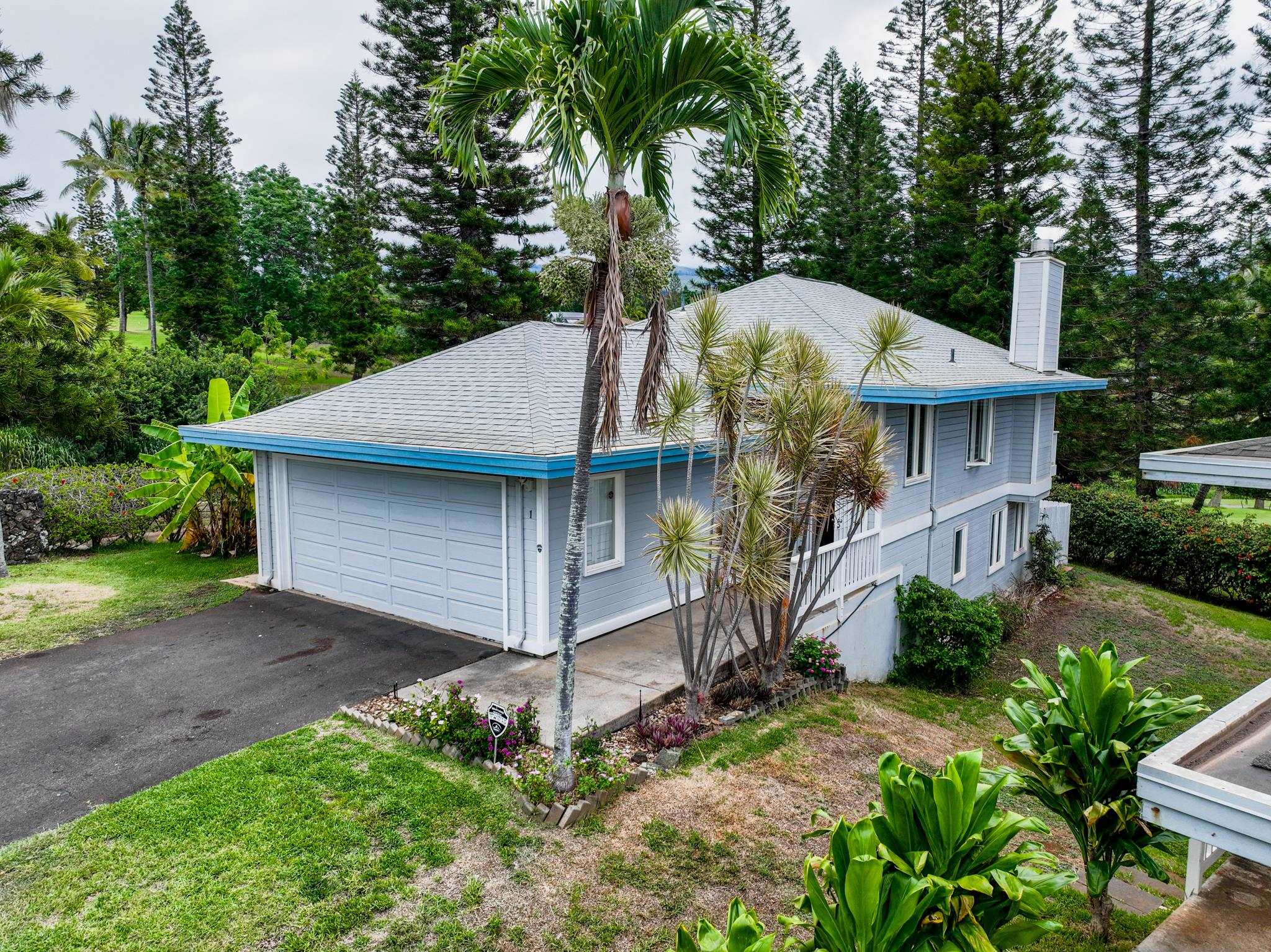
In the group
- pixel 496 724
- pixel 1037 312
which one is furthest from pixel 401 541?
pixel 1037 312

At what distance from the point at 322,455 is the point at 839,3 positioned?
68.2 feet

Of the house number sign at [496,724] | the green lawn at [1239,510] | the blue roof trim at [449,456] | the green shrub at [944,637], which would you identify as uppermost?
the blue roof trim at [449,456]

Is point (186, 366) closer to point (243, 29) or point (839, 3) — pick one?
point (243, 29)

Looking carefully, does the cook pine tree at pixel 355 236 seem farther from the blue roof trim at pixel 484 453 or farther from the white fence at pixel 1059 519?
the white fence at pixel 1059 519

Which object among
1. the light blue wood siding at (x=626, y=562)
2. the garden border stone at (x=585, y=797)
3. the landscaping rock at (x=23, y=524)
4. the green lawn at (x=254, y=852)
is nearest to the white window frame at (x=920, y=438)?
the light blue wood siding at (x=626, y=562)

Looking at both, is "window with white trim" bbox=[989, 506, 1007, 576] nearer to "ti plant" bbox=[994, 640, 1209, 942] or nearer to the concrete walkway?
the concrete walkway

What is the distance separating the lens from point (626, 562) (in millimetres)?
10953

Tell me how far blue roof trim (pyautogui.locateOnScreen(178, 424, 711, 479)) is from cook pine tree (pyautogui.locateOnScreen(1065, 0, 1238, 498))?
20.2m

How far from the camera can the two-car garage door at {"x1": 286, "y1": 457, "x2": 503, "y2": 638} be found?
1016cm

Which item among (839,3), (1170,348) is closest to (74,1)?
(839,3)

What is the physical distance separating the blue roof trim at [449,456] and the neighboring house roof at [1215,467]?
4.48 m

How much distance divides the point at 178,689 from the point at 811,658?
23.6 ft

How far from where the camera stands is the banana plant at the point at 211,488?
14836 millimetres

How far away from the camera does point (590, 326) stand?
19.7 ft
